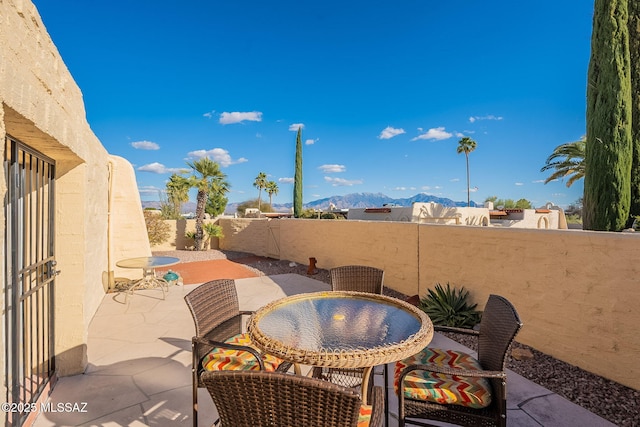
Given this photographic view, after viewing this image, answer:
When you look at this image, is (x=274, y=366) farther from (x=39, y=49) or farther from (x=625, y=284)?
(x=625, y=284)

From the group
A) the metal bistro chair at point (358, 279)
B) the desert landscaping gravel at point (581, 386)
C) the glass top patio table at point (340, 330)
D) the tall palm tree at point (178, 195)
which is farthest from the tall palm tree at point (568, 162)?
the tall palm tree at point (178, 195)

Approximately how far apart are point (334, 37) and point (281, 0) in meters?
4.38

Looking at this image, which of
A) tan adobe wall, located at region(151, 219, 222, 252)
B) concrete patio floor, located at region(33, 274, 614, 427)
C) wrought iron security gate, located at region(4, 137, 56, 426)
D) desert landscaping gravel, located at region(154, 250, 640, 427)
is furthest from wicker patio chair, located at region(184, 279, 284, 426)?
tan adobe wall, located at region(151, 219, 222, 252)

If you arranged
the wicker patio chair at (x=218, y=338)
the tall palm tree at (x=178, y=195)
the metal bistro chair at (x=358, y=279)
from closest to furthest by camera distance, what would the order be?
the wicker patio chair at (x=218, y=338), the metal bistro chair at (x=358, y=279), the tall palm tree at (x=178, y=195)

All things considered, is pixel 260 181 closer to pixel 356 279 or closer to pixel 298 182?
pixel 298 182

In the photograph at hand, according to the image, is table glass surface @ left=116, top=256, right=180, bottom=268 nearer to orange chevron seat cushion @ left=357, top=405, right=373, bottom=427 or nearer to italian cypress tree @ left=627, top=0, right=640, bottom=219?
orange chevron seat cushion @ left=357, top=405, right=373, bottom=427

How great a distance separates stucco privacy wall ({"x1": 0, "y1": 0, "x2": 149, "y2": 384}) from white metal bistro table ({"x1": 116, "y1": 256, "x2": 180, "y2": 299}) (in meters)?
2.67

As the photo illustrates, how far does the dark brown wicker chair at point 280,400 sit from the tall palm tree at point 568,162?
1507 centimetres

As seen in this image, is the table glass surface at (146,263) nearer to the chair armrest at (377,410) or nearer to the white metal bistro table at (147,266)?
the white metal bistro table at (147,266)

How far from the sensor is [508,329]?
1.98m

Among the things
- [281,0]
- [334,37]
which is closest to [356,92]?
[334,37]

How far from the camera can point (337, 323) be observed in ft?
7.73

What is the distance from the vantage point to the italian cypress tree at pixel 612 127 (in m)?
6.00

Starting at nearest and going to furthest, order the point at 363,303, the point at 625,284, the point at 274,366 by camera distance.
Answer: the point at 274,366 < the point at 363,303 < the point at 625,284
